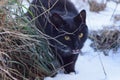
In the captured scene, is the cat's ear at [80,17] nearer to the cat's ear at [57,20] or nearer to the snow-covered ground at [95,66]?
the cat's ear at [57,20]

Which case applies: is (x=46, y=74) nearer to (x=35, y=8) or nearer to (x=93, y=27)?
(x=35, y=8)

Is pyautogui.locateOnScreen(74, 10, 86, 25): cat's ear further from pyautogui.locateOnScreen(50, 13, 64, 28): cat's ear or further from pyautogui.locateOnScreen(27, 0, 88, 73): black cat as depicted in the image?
pyautogui.locateOnScreen(50, 13, 64, 28): cat's ear

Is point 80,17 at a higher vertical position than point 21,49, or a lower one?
higher

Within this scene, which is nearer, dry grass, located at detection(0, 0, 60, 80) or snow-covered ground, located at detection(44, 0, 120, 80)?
dry grass, located at detection(0, 0, 60, 80)

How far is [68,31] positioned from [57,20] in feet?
0.40

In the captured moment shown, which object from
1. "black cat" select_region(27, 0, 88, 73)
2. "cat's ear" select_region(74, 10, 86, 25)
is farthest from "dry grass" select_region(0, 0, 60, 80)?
"cat's ear" select_region(74, 10, 86, 25)

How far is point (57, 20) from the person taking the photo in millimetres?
2938

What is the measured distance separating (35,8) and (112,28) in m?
0.99

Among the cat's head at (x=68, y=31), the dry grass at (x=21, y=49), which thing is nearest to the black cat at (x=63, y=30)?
the cat's head at (x=68, y=31)

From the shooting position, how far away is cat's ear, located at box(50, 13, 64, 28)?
2910 mm

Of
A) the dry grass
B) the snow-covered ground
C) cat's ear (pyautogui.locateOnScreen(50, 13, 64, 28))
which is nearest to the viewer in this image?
the dry grass

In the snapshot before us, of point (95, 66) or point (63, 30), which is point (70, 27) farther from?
point (95, 66)

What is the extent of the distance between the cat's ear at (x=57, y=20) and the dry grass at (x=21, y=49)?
18 cm

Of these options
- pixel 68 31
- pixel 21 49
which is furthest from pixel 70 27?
pixel 21 49
